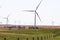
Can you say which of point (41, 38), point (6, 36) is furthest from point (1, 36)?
point (41, 38)

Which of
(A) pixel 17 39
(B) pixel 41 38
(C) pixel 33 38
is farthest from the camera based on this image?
(B) pixel 41 38

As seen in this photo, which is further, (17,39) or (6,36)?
(17,39)

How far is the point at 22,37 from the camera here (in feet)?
Result: 61.1

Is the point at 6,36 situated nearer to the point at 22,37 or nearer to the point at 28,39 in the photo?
the point at 22,37

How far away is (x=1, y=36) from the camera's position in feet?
50.6

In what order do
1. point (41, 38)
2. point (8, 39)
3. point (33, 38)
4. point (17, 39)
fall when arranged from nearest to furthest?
point (8, 39)
point (17, 39)
point (33, 38)
point (41, 38)

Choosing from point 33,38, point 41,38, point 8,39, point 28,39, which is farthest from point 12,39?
point 41,38

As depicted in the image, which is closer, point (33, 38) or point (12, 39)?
point (12, 39)

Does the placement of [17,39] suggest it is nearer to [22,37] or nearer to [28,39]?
[22,37]

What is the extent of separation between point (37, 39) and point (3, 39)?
22.3ft

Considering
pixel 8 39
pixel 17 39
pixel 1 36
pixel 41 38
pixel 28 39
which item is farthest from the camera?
pixel 41 38

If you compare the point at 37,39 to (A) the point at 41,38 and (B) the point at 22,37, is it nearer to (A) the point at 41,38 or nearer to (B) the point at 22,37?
(A) the point at 41,38

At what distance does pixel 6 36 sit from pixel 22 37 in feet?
9.09

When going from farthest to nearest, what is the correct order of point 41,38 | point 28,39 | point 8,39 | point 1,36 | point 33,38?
point 41,38 → point 33,38 → point 28,39 → point 8,39 → point 1,36
